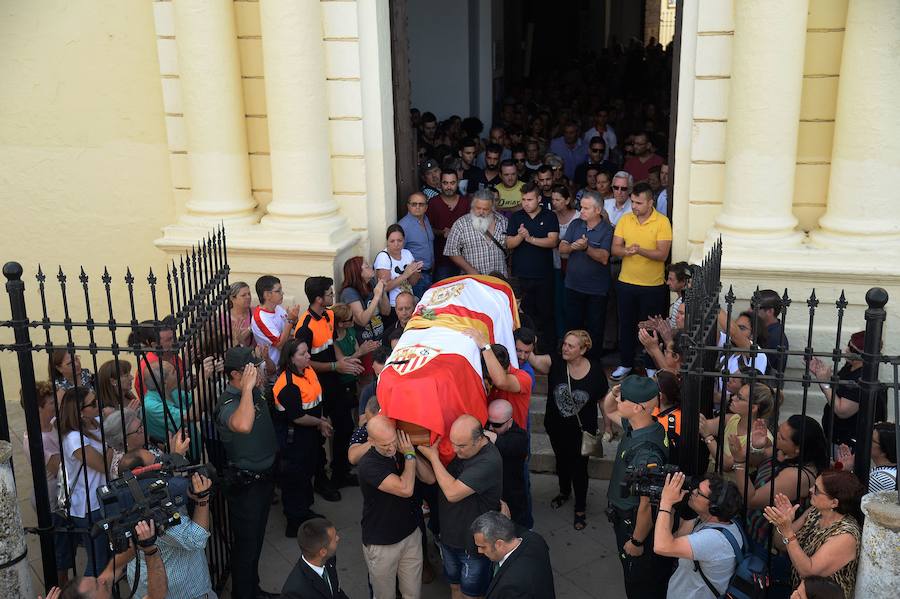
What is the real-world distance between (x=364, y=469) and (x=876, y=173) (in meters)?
4.21

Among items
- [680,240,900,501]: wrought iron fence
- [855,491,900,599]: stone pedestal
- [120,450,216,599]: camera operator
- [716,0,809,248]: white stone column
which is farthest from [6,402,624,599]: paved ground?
[716,0,809,248]: white stone column

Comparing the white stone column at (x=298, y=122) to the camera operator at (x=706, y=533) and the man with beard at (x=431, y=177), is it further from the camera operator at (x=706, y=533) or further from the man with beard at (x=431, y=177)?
the camera operator at (x=706, y=533)

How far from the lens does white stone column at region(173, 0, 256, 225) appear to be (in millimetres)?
8016

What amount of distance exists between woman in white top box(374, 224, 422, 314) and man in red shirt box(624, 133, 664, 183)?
116 inches

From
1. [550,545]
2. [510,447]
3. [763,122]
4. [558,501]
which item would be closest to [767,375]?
[510,447]

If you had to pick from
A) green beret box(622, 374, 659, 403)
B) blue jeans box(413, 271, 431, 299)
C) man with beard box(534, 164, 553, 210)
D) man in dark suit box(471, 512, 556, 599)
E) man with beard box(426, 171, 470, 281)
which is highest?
man with beard box(534, 164, 553, 210)

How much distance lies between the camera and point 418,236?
836 centimetres

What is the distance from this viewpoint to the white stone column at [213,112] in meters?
8.02

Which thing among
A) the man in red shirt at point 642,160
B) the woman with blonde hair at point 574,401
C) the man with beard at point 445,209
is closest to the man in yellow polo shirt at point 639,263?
the woman with blonde hair at point 574,401

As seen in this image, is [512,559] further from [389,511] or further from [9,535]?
[9,535]

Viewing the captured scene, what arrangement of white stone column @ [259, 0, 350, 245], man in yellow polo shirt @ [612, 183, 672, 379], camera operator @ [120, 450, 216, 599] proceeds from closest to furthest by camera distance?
1. camera operator @ [120, 450, 216, 599]
2. man in yellow polo shirt @ [612, 183, 672, 379]
3. white stone column @ [259, 0, 350, 245]

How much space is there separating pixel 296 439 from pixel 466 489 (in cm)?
172

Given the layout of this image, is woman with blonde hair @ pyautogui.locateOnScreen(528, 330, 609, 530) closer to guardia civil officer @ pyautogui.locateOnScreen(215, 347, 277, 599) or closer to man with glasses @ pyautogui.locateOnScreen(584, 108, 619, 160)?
guardia civil officer @ pyautogui.locateOnScreen(215, 347, 277, 599)

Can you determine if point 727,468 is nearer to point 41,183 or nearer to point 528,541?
point 528,541
